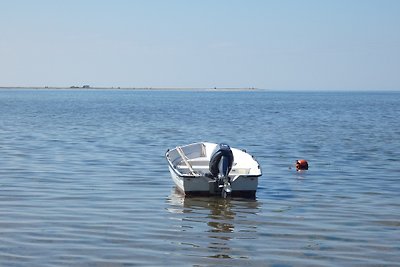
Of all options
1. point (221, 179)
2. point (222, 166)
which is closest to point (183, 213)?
point (221, 179)

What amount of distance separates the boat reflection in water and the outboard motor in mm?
513

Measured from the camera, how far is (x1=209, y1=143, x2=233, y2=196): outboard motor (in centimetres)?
1989

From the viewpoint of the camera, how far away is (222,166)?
20.2 meters

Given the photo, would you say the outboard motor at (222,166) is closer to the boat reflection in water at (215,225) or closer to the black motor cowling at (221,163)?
the black motor cowling at (221,163)

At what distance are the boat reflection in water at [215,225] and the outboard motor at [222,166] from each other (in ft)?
1.68

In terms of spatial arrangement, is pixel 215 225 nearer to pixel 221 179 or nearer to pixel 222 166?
pixel 221 179

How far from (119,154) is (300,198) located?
13.9 meters

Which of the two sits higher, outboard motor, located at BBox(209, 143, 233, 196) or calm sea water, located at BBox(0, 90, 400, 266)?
outboard motor, located at BBox(209, 143, 233, 196)

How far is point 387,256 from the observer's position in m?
13.5

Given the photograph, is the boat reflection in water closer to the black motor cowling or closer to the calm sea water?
the calm sea water

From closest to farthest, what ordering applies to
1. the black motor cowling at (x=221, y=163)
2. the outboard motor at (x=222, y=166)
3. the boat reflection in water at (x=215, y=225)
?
the boat reflection in water at (x=215, y=225) < the outboard motor at (x=222, y=166) < the black motor cowling at (x=221, y=163)

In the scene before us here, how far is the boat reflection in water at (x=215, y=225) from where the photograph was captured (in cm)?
1388

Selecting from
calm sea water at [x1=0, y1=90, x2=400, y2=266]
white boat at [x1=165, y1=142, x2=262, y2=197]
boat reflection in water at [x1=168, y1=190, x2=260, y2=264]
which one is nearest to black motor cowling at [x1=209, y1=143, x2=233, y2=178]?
white boat at [x1=165, y1=142, x2=262, y2=197]

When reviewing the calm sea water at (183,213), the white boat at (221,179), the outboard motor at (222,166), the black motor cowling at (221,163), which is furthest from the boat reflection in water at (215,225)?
the black motor cowling at (221,163)
